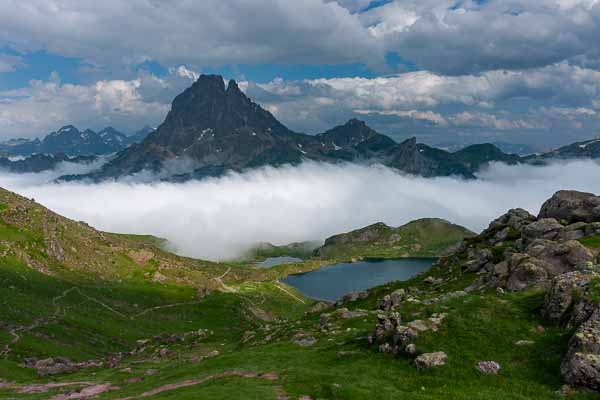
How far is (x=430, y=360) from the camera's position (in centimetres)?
4141

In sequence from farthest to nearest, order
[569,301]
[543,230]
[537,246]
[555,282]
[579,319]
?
[543,230], [537,246], [555,282], [569,301], [579,319]

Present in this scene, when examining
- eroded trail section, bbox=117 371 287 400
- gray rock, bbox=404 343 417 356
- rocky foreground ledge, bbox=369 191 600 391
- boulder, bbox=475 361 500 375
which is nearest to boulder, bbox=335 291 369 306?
rocky foreground ledge, bbox=369 191 600 391

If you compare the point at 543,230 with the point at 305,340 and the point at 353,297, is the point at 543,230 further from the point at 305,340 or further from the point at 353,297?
the point at 305,340

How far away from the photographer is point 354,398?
37000mm

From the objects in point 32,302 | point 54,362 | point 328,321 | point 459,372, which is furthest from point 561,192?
point 32,302

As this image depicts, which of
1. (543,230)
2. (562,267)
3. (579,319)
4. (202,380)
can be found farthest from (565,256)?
(202,380)

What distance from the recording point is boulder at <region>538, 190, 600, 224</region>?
103 m

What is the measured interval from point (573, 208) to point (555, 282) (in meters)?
73.9

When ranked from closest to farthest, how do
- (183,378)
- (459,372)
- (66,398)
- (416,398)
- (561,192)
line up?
1. (416,398)
2. (459,372)
3. (183,378)
4. (66,398)
5. (561,192)

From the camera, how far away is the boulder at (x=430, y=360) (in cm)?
4109

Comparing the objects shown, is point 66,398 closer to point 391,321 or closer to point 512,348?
point 391,321

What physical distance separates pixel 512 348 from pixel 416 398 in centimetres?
1289

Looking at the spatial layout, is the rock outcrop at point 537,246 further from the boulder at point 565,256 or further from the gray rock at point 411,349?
the gray rock at point 411,349

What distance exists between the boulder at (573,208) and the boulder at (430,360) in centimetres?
8047
